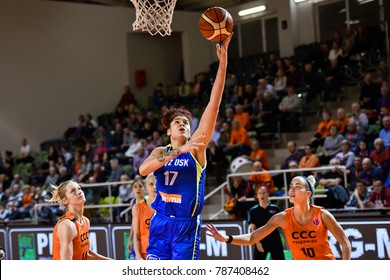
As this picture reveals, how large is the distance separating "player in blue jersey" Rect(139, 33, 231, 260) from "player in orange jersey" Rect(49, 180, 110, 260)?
683mm

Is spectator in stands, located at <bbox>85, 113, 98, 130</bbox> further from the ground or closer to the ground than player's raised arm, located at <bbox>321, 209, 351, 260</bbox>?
further from the ground

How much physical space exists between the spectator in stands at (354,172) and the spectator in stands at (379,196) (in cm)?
79

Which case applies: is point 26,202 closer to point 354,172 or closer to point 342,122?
point 342,122

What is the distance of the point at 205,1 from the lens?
22766mm

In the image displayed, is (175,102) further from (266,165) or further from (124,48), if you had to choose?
(266,165)

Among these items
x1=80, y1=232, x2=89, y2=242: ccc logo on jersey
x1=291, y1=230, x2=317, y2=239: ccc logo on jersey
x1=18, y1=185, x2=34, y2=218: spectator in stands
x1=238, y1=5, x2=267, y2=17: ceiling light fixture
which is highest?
x1=238, y1=5, x2=267, y2=17: ceiling light fixture

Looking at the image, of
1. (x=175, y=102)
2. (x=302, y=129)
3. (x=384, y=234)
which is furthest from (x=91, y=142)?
(x=384, y=234)

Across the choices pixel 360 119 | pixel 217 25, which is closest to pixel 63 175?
pixel 360 119

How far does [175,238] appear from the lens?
19.4 feet

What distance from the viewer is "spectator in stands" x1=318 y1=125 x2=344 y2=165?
14086 mm

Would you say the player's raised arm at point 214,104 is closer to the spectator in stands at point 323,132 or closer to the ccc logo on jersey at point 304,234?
the ccc logo on jersey at point 304,234

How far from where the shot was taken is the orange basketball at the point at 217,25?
6262 mm

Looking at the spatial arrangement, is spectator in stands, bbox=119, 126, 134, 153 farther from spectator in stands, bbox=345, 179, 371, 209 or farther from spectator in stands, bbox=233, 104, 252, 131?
spectator in stands, bbox=345, 179, 371, 209

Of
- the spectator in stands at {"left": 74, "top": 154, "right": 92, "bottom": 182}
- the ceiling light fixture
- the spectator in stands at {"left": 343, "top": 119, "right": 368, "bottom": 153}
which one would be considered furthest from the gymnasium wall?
the spectator in stands at {"left": 343, "top": 119, "right": 368, "bottom": 153}
